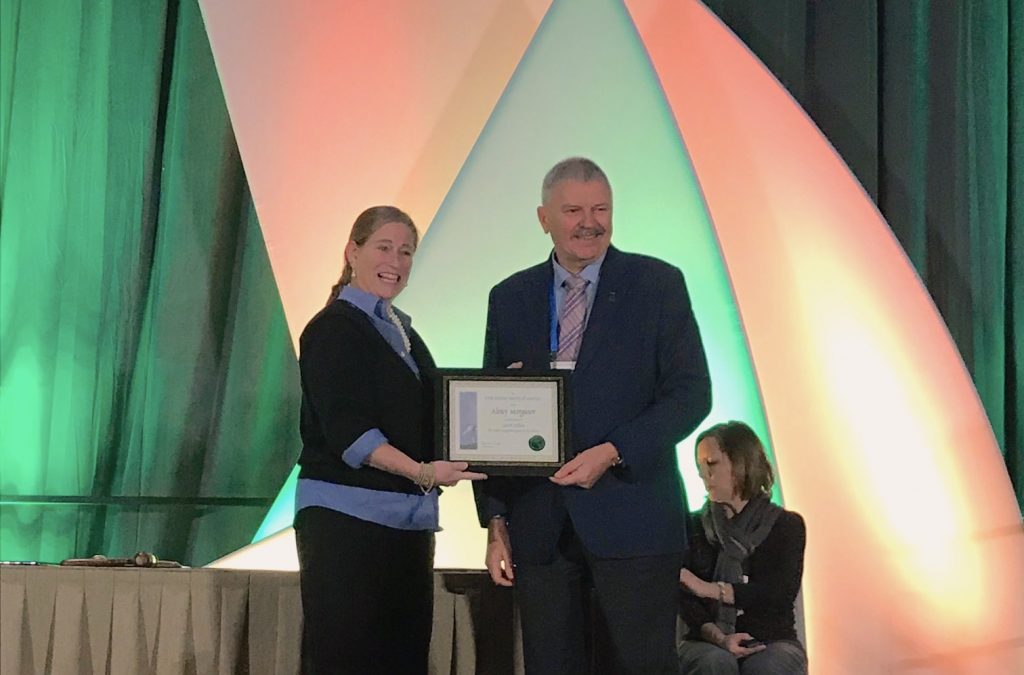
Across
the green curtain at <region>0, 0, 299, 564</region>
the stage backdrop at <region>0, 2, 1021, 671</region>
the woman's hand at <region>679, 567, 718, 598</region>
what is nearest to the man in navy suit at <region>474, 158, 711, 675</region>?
the woman's hand at <region>679, 567, 718, 598</region>

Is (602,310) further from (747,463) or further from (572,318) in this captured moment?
(747,463)

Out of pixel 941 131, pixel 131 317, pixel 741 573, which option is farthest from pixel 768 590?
pixel 131 317

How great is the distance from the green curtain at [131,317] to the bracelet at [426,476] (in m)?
1.71

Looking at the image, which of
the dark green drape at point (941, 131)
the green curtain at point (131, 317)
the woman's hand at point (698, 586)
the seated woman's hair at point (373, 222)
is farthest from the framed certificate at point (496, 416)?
the dark green drape at point (941, 131)

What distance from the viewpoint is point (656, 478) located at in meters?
2.09

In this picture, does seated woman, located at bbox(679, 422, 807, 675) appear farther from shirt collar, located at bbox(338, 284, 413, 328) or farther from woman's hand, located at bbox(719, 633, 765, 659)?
shirt collar, located at bbox(338, 284, 413, 328)

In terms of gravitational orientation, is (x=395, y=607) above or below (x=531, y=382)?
below

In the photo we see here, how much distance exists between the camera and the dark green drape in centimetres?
373

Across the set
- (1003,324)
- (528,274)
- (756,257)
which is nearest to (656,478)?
(528,274)

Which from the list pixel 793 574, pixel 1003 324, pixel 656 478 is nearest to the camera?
pixel 656 478

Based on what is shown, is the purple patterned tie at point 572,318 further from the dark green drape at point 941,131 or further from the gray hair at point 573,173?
the dark green drape at point 941,131

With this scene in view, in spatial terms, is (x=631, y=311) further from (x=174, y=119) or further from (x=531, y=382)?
(x=174, y=119)

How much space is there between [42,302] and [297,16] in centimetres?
127

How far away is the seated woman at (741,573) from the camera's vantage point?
287 centimetres
